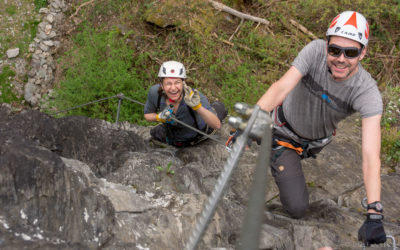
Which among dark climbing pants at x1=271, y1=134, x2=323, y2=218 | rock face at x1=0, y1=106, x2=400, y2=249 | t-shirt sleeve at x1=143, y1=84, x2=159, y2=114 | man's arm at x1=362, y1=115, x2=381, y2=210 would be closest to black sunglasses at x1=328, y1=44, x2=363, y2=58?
man's arm at x1=362, y1=115, x2=381, y2=210

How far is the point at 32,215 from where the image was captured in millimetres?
2016

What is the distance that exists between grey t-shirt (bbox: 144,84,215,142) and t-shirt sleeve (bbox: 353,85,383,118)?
1946mm

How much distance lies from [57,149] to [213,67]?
17.0 ft

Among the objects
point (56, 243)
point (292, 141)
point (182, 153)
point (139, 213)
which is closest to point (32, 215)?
point (56, 243)

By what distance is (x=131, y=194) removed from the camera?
273cm

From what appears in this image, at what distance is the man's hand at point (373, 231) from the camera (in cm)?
238

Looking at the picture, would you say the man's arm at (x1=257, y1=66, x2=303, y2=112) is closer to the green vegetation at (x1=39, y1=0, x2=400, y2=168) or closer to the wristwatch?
the wristwatch

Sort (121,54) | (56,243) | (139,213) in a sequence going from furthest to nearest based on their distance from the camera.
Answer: (121,54), (139,213), (56,243)

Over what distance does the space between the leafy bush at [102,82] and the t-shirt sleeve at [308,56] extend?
16.5ft

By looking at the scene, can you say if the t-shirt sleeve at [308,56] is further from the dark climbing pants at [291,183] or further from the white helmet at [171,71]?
the white helmet at [171,71]

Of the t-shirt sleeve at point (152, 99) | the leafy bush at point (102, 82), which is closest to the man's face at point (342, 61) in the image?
the t-shirt sleeve at point (152, 99)

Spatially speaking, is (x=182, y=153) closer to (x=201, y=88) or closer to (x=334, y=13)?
(x=201, y=88)

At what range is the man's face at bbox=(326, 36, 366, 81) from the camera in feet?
9.52

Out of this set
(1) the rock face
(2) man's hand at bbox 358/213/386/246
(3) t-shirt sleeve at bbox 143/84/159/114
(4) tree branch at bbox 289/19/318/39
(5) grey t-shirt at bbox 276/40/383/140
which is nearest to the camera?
(1) the rock face
